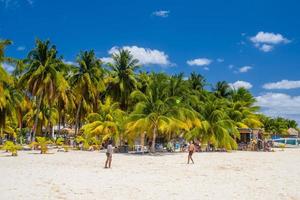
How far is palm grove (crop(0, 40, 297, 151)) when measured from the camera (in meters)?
28.2

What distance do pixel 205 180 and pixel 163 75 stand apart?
55.1 ft

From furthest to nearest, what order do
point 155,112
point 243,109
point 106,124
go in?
point 243,109
point 106,124
point 155,112

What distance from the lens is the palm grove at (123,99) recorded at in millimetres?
28188

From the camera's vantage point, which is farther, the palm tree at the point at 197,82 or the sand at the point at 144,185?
the palm tree at the point at 197,82

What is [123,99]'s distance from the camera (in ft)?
132

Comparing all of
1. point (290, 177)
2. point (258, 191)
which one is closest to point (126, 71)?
point (290, 177)

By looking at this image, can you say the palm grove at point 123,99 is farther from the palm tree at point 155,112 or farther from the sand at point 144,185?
the sand at point 144,185

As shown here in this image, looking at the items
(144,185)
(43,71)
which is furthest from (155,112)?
(144,185)

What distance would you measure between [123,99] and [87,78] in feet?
15.1

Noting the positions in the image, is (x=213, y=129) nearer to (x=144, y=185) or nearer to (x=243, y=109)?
(x=243, y=109)

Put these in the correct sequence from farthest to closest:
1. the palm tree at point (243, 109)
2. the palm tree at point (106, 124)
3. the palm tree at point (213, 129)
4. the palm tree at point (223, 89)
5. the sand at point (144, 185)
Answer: the palm tree at point (223, 89) → the palm tree at point (243, 109) → the palm tree at point (213, 129) → the palm tree at point (106, 124) → the sand at point (144, 185)

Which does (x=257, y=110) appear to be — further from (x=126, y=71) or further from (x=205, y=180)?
(x=205, y=180)

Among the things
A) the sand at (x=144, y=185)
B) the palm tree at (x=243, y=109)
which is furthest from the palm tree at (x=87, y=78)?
the sand at (x=144, y=185)

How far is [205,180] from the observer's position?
13.6 meters
